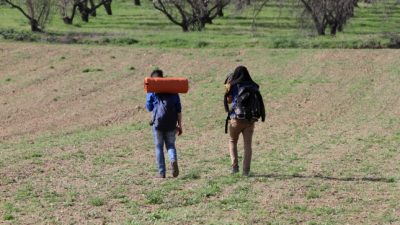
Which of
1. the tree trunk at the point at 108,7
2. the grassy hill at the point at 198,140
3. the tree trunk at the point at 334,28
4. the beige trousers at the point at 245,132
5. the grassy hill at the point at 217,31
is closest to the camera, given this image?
the grassy hill at the point at 198,140

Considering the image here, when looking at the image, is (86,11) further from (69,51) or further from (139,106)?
(139,106)

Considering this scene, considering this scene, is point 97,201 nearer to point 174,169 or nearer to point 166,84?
point 174,169

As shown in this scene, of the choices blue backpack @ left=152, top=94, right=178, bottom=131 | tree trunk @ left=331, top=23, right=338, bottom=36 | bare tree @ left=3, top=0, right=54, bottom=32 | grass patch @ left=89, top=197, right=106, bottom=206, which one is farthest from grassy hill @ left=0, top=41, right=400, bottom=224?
tree trunk @ left=331, top=23, right=338, bottom=36

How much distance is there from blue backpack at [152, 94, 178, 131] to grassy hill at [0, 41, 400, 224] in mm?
809

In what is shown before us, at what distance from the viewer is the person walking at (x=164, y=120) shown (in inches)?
521

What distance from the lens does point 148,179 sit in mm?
13211

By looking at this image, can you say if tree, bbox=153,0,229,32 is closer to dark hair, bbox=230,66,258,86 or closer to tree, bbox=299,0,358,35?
tree, bbox=299,0,358,35

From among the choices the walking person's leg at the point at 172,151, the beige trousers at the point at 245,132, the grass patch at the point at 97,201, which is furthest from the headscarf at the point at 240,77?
the grass patch at the point at 97,201

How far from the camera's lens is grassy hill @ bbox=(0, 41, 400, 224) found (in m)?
10.8

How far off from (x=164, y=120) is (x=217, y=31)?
3640 cm

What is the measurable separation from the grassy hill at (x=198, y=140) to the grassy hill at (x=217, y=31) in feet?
7.16

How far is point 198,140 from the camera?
64.7ft

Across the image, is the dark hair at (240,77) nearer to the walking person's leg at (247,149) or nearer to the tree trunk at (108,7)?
the walking person's leg at (247,149)

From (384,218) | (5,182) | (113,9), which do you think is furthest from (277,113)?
(113,9)
